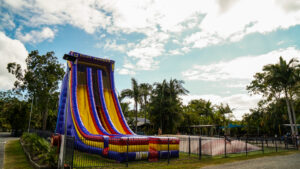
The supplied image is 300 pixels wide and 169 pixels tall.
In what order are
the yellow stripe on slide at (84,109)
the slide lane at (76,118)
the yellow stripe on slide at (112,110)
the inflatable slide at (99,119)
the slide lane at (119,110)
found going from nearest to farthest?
the inflatable slide at (99,119), the slide lane at (76,118), the yellow stripe on slide at (84,109), the slide lane at (119,110), the yellow stripe on slide at (112,110)

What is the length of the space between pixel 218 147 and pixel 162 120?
18.7 meters

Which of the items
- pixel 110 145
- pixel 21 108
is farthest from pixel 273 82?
pixel 21 108

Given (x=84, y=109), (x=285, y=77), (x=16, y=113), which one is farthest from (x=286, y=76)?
(x=16, y=113)

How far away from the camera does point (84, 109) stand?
18.5 metres

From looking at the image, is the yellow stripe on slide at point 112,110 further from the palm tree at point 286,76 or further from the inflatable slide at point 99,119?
the palm tree at point 286,76

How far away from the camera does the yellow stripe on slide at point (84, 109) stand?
56.0 ft

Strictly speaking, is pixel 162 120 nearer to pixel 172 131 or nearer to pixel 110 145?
pixel 172 131

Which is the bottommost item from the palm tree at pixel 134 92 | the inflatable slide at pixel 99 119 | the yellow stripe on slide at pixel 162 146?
the yellow stripe on slide at pixel 162 146

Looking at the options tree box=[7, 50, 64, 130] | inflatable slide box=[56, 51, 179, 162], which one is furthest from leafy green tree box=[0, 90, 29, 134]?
inflatable slide box=[56, 51, 179, 162]

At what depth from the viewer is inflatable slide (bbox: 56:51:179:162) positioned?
40.1ft

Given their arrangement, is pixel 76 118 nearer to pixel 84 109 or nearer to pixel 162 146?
pixel 84 109

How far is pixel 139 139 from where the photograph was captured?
12.3 m

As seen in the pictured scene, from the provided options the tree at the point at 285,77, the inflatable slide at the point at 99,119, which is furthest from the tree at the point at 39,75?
the tree at the point at 285,77

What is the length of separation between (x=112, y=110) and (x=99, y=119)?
5.90ft
